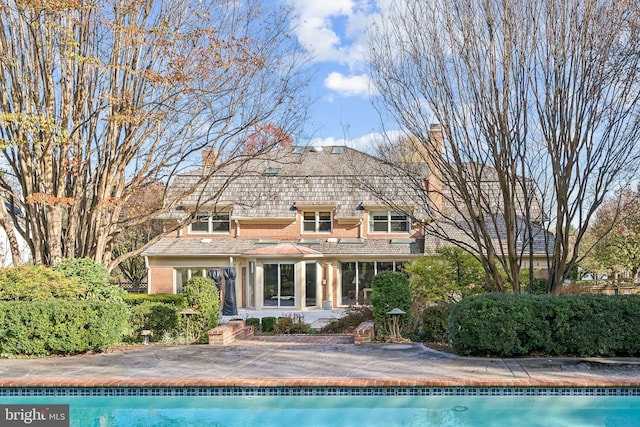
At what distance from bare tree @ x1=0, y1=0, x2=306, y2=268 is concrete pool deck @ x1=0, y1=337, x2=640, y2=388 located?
404cm

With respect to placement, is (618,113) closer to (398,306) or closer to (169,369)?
(398,306)

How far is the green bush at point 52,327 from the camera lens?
37.3ft

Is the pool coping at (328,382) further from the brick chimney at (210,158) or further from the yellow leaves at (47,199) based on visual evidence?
→ the brick chimney at (210,158)

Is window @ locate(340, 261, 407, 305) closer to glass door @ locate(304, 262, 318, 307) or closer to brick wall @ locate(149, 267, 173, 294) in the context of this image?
glass door @ locate(304, 262, 318, 307)

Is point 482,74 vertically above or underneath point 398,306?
above

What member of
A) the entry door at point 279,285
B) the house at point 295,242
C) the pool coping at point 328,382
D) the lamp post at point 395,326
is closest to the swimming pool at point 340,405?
the pool coping at point 328,382

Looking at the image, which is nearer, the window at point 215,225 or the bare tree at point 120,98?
the bare tree at point 120,98

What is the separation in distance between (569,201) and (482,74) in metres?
3.20

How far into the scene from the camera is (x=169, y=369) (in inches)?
395

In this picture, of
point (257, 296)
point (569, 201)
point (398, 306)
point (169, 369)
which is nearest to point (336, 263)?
point (257, 296)

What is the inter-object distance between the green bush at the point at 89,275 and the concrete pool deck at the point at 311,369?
1.39 metres

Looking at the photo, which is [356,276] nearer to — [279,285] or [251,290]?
[279,285]

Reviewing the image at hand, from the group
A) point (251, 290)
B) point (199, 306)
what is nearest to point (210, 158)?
point (199, 306)

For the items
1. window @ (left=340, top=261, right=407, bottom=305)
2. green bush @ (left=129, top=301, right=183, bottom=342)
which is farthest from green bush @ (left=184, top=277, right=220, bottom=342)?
window @ (left=340, top=261, right=407, bottom=305)
